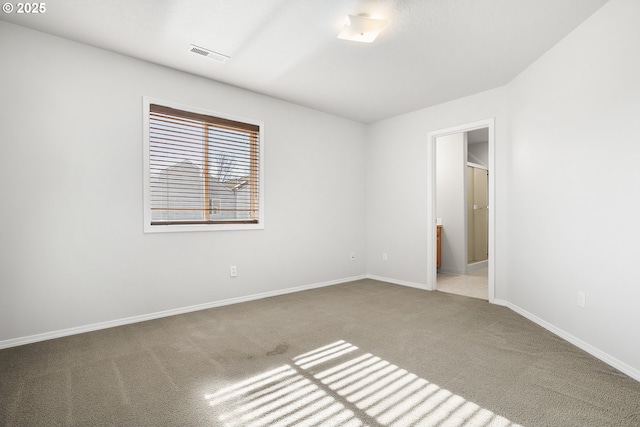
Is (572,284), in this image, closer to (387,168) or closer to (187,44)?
(387,168)

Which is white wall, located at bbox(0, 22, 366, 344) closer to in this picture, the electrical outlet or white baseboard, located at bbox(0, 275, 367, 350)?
white baseboard, located at bbox(0, 275, 367, 350)

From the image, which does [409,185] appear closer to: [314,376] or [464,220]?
[464,220]

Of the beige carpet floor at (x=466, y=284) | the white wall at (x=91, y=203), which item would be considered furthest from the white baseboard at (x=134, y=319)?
the beige carpet floor at (x=466, y=284)

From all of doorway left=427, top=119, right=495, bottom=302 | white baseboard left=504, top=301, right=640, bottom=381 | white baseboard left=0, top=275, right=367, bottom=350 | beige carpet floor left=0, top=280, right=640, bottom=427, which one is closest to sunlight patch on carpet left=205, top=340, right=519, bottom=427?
beige carpet floor left=0, top=280, right=640, bottom=427

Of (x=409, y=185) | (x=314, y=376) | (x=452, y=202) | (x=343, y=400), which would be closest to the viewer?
(x=343, y=400)

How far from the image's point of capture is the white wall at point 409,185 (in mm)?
3760

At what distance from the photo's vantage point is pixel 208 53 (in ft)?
9.70

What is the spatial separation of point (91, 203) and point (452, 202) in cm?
534

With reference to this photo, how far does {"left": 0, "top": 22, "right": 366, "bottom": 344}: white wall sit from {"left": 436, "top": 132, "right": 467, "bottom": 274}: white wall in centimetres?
339

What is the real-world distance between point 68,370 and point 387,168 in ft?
14.3

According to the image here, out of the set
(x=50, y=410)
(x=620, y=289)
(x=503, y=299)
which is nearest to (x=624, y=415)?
Answer: (x=620, y=289)

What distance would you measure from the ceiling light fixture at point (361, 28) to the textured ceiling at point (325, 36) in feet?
0.20

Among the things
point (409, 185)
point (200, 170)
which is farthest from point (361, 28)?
point (409, 185)

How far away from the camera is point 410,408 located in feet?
5.65
